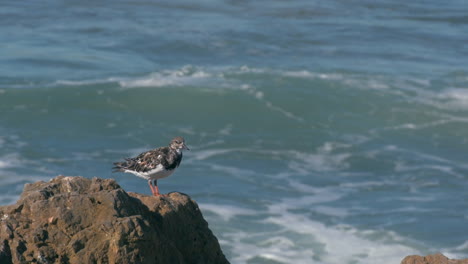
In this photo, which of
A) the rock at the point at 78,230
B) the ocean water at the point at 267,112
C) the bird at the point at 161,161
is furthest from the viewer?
the ocean water at the point at 267,112

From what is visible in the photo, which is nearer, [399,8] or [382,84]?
[382,84]

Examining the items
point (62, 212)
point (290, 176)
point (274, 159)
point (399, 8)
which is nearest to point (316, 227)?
point (290, 176)

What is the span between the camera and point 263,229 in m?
16.3

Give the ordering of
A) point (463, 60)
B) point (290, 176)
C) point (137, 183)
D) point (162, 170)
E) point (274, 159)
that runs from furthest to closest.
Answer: point (463, 60) < point (274, 159) < point (290, 176) < point (137, 183) < point (162, 170)

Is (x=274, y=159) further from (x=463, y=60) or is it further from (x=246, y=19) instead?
(x=246, y=19)

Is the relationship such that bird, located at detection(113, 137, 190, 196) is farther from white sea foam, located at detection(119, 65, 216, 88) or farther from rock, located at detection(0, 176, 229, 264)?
white sea foam, located at detection(119, 65, 216, 88)

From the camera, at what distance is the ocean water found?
56.0 feet

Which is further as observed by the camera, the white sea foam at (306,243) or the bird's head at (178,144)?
the white sea foam at (306,243)

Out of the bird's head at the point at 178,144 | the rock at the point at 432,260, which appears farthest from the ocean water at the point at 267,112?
the rock at the point at 432,260

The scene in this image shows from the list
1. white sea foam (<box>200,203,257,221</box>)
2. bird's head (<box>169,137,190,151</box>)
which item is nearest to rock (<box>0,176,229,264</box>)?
bird's head (<box>169,137,190,151</box>)

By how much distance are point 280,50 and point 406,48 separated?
5290 mm

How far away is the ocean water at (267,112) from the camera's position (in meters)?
17.1

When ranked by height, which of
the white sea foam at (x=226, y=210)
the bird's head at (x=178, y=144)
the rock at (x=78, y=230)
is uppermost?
the bird's head at (x=178, y=144)

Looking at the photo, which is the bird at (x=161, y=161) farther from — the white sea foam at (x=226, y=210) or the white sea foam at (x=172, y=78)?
the white sea foam at (x=172, y=78)
